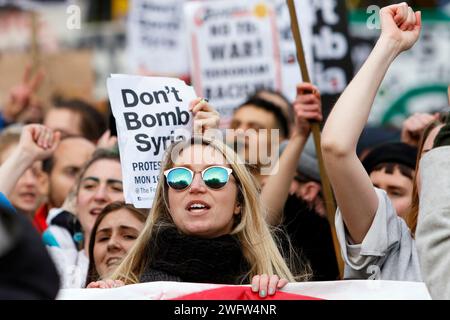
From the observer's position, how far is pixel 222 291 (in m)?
4.42

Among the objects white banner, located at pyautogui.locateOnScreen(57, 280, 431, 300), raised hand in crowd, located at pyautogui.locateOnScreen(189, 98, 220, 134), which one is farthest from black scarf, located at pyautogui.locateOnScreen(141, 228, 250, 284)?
raised hand in crowd, located at pyautogui.locateOnScreen(189, 98, 220, 134)

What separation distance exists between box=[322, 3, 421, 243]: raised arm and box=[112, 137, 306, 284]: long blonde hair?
0.46 meters

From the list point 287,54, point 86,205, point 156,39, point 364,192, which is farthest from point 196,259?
Answer: point 156,39

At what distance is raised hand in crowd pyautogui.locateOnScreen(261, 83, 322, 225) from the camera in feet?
18.9

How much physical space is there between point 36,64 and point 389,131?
3.78m

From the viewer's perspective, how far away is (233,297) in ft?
14.5

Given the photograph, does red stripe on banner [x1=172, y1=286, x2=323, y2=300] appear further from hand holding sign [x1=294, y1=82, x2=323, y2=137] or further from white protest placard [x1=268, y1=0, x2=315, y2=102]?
white protest placard [x1=268, y1=0, x2=315, y2=102]

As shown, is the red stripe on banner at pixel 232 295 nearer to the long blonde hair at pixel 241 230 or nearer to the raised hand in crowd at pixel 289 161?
the long blonde hair at pixel 241 230

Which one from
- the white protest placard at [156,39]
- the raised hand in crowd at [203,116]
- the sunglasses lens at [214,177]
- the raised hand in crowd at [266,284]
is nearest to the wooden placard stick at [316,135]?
the raised hand in crowd at [203,116]

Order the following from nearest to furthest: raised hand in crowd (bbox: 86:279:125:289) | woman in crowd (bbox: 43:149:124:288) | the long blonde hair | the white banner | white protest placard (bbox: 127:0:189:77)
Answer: the white banner
raised hand in crowd (bbox: 86:279:125:289)
the long blonde hair
woman in crowd (bbox: 43:149:124:288)
white protest placard (bbox: 127:0:189:77)

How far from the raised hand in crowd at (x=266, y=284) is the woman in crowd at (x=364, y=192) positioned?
29cm

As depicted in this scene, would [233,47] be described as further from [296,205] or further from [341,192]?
[341,192]

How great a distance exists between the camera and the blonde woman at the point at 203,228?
483 centimetres
